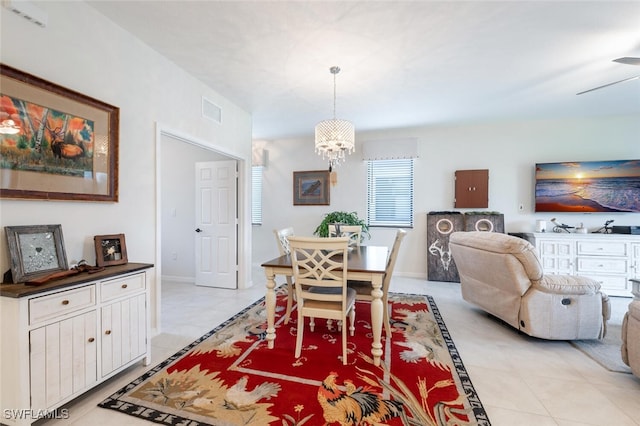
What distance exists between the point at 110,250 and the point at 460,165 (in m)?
5.23

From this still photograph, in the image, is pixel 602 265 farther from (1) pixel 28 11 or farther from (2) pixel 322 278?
(1) pixel 28 11

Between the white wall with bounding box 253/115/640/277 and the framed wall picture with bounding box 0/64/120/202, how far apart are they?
365 cm

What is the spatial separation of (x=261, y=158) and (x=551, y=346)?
5.30 meters

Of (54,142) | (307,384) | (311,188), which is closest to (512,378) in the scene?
(307,384)

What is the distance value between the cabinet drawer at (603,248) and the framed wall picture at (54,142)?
19.8 feet

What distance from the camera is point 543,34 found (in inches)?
93.0

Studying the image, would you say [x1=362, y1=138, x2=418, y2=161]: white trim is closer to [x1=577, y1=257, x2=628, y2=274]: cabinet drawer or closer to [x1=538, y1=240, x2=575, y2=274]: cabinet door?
[x1=538, y1=240, x2=575, y2=274]: cabinet door

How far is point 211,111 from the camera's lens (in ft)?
11.5

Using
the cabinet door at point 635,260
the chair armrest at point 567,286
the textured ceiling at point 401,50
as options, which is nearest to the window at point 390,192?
the textured ceiling at point 401,50

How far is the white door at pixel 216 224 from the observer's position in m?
4.32

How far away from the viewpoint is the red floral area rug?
62.7 inches

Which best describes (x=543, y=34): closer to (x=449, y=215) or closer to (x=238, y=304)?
(x=449, y=215)

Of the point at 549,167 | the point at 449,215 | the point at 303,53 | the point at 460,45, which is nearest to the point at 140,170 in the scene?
the point at 303,53

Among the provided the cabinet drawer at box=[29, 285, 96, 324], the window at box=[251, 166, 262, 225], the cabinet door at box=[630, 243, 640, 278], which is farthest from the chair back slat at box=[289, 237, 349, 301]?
the cabinet door at box=[630, 243, 640, 278]
